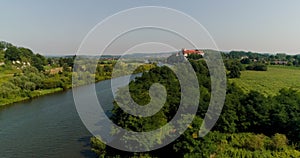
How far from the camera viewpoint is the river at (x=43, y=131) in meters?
14.4

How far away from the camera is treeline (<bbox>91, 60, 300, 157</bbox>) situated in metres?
11.3

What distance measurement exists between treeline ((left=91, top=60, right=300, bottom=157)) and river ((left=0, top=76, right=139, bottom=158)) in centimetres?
318

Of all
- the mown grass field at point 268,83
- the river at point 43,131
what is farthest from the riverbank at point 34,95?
the mown grass field at point 268,83

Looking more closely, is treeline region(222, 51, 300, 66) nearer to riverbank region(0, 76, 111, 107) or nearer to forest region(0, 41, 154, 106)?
forest region(0, 41, 154, 106)

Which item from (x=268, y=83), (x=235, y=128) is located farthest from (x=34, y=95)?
(x=268, y=83)

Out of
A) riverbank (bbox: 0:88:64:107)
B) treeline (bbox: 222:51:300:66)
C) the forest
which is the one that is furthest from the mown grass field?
riverbank (bbox: 0:88:64:107)

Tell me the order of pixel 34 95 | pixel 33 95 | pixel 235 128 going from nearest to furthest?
pixel 235 128
pixel 33 95
pixel 34 95

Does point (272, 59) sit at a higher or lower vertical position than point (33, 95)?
higher

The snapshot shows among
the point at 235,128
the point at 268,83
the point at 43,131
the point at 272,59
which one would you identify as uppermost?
the point at 272,59

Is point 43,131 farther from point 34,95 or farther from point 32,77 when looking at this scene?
point 32,77

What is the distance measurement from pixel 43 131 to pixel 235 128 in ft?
42.3

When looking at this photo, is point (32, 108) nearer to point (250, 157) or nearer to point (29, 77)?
point (29, 77)

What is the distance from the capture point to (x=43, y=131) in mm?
17859

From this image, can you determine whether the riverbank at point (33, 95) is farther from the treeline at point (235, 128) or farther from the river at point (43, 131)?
the treeline at point (235, 128)
